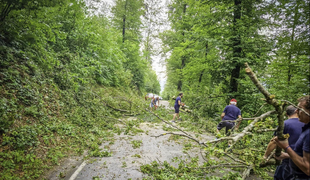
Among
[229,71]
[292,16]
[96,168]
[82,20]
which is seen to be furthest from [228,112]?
[82,20]

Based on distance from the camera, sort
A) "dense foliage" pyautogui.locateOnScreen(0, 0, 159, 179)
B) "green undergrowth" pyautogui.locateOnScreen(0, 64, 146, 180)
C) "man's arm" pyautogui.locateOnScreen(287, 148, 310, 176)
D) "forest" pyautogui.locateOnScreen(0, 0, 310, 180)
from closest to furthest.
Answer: "man's arm" pyautogui.locateOnScreen(287, 148, 310, 176) → "forest" pyautogui.locateOnScreen(0, 0, 310, 180) → "green undergrowth" pyautogui.locateOnScreen(0, 64, 146, 180) → "dense foliage" pyautogui.locateOnScreen(0, 0, 159, 179)

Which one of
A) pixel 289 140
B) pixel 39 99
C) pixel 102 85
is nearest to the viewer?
pixel 289 140

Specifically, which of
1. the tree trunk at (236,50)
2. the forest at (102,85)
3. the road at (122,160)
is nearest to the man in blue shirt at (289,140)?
the forest at (102,85)

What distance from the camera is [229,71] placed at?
9523 mm

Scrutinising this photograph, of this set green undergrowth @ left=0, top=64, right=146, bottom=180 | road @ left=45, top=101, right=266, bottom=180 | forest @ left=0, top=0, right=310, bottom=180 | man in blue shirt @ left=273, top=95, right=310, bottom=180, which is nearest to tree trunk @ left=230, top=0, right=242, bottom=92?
forest @ left=0, top=0, right=310, bottom=180

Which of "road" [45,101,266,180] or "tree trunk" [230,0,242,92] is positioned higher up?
"tree trunk" [230,0,242,92]

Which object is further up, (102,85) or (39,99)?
(102,85)

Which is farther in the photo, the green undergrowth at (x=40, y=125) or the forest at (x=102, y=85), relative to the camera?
the green undergrowth at (x=40, y=125)

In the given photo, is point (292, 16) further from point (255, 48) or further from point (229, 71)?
point (229, 71)

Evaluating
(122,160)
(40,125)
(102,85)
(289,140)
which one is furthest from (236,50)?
(102,85)

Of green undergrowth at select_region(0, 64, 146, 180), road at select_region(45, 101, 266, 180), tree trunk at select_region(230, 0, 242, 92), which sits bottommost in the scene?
road at select_region(45, 101, 266, 180)

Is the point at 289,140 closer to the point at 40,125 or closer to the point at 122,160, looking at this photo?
the point at 122,160

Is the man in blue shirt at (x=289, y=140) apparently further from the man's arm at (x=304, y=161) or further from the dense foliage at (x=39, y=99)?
the dense foliage at (x=39, y=99)

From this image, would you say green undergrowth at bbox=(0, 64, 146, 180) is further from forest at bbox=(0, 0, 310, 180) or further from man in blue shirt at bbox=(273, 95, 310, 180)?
man in blue shirt at bbox=(273, 95, 310, 180)
